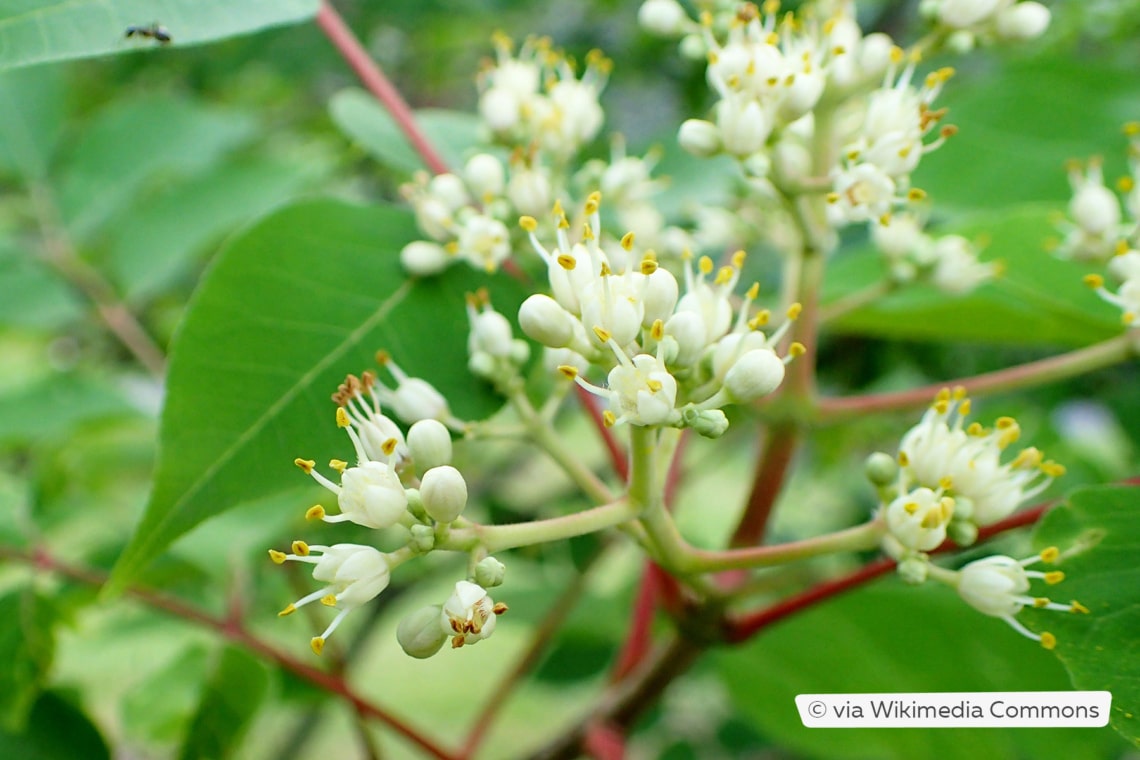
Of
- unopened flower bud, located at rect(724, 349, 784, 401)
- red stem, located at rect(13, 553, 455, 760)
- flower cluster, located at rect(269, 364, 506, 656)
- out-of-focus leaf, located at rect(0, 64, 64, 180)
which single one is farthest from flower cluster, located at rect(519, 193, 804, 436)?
out-of-focus leaf, located at rect(0, 64, 64, 180)

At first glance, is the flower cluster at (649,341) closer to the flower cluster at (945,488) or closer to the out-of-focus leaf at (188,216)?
the flower cluster at (945,488)

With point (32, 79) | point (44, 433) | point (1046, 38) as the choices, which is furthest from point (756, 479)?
point (32, 79)

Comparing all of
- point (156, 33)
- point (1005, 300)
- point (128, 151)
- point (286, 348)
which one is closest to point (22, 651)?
point (286, 348)

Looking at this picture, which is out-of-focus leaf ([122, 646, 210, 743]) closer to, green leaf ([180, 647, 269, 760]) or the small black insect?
green leaf ([180, 647, 269, 760])

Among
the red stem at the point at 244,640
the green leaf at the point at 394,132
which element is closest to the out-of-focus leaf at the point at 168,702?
the red stem at the point at 244,640

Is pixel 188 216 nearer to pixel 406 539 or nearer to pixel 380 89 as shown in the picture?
pixel 380 89

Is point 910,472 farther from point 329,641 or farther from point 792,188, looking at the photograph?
point 329,641

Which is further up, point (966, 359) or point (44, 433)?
point (44, 433)
